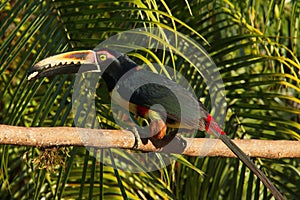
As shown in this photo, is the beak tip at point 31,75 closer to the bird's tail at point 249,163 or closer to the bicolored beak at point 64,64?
the bicolored beak at point 64,64

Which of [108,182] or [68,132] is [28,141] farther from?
[108,182]

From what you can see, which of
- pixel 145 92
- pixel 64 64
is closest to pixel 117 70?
pixel 145 92

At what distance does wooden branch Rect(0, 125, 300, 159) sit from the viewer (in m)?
2.45

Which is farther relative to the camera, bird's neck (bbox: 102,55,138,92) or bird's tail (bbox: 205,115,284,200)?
bird's neck (bbox: 102,55,138,92)

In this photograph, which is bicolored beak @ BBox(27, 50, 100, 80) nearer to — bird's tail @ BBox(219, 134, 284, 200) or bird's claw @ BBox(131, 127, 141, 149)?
bird's claw @ BBox(131, 127, 141, 149)

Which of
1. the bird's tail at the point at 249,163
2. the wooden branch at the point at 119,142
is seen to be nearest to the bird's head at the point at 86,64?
the wooden branch at the point at 119,142

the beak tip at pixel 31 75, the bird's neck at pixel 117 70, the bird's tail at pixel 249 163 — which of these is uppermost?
the bird's neck at pixel 117 70

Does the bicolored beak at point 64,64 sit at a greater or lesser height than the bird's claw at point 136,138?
greater

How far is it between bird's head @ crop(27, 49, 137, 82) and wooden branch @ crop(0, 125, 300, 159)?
0.36 m

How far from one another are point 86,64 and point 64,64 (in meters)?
0.17

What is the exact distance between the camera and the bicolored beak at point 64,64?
2.77 m

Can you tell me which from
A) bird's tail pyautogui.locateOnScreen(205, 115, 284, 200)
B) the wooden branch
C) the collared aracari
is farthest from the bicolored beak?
bird's tail pyautogui.locateOnScreen(205, 115, 284, 200)

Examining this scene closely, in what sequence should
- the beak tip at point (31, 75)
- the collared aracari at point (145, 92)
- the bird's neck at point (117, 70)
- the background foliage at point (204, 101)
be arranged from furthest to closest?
the background foliage at point (204, 101) < the bird's neck at point (117, 70) < the collared aracari at point (145, 92) < the beak tip at point (31, 75)

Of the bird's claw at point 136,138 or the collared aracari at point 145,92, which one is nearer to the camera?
the bird's claw at point 136,138
